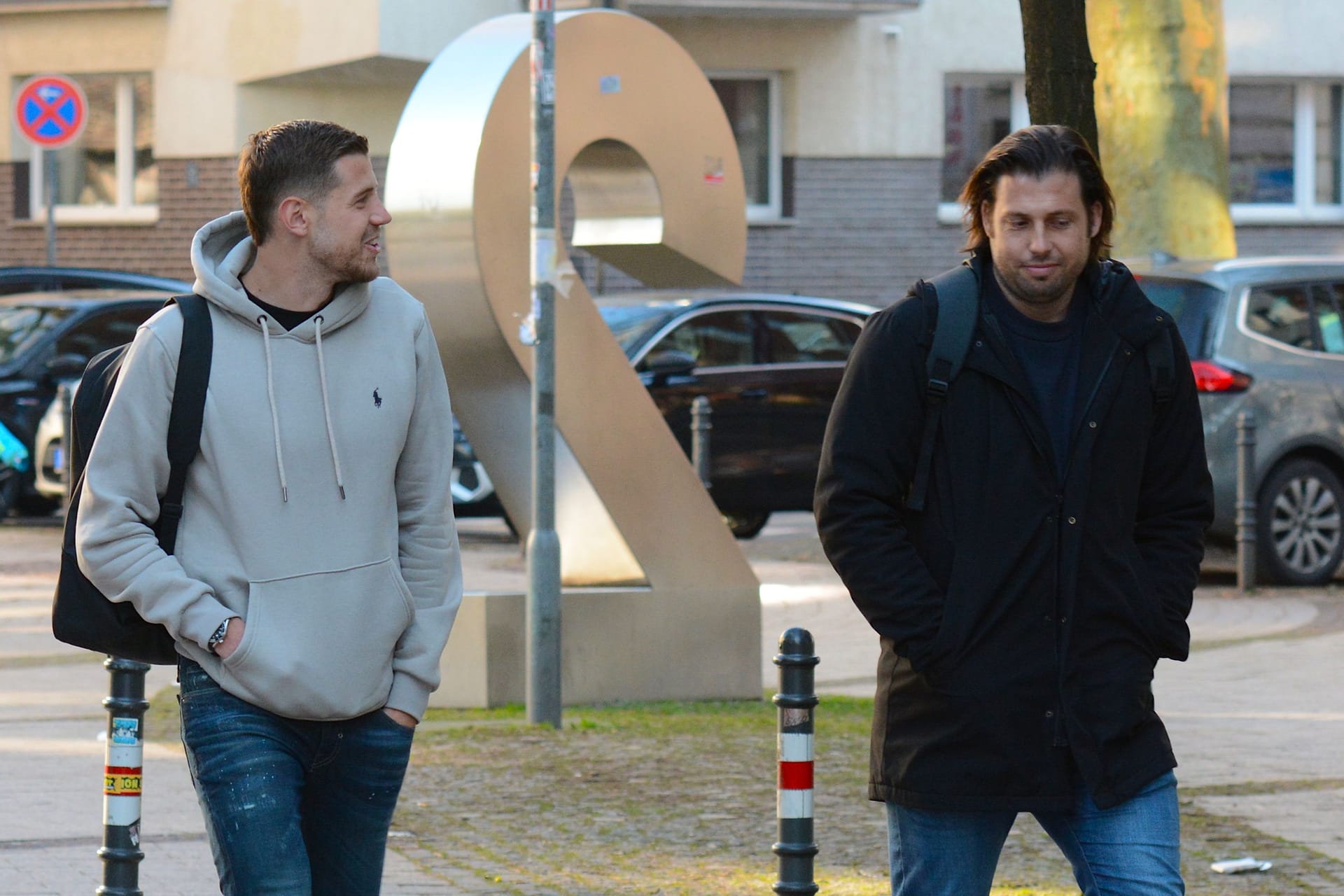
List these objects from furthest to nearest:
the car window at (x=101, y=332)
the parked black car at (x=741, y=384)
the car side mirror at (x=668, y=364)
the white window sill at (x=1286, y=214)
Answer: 1. the white window sill at (x=1286, y=214)
2. the car window at (x=101, y=332)
3. the parked black car at (x=741, y=384)
4. the car side mirror at (x=668, y=364)

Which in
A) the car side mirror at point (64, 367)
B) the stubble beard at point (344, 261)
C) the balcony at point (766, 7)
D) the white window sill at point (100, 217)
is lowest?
the car side mirror at point (64, 367)

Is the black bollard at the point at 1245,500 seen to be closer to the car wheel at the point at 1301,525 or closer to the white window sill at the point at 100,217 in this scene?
the car wheel at the point at 1301,525

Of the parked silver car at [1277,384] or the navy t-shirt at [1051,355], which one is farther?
the parked silver car at [1277,384]

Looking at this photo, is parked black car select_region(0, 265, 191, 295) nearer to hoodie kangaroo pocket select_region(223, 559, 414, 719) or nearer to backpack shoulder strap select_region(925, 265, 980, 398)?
hoodie kangaroo pocket select_region(223, 559, 414, 719)

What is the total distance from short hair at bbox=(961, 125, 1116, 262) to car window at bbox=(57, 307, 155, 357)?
43.6 ft

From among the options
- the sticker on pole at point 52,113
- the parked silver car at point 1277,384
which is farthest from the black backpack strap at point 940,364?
the sticker on pole at point 52,113

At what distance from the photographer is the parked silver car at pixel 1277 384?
13.0 m

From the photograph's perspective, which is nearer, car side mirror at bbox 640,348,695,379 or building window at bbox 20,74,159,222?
car side mirror at bbox 640,348,695,379

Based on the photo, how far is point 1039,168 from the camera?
3.74 meters

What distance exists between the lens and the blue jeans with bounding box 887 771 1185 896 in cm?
364

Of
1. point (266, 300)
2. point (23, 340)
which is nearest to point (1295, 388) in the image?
point (23, 340)

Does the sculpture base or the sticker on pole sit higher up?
the sticker on pole

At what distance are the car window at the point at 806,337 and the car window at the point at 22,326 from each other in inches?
213

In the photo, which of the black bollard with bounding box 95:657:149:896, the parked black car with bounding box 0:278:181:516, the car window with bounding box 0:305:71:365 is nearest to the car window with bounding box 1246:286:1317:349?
the parked black car with bounding box 0:278:181:516
